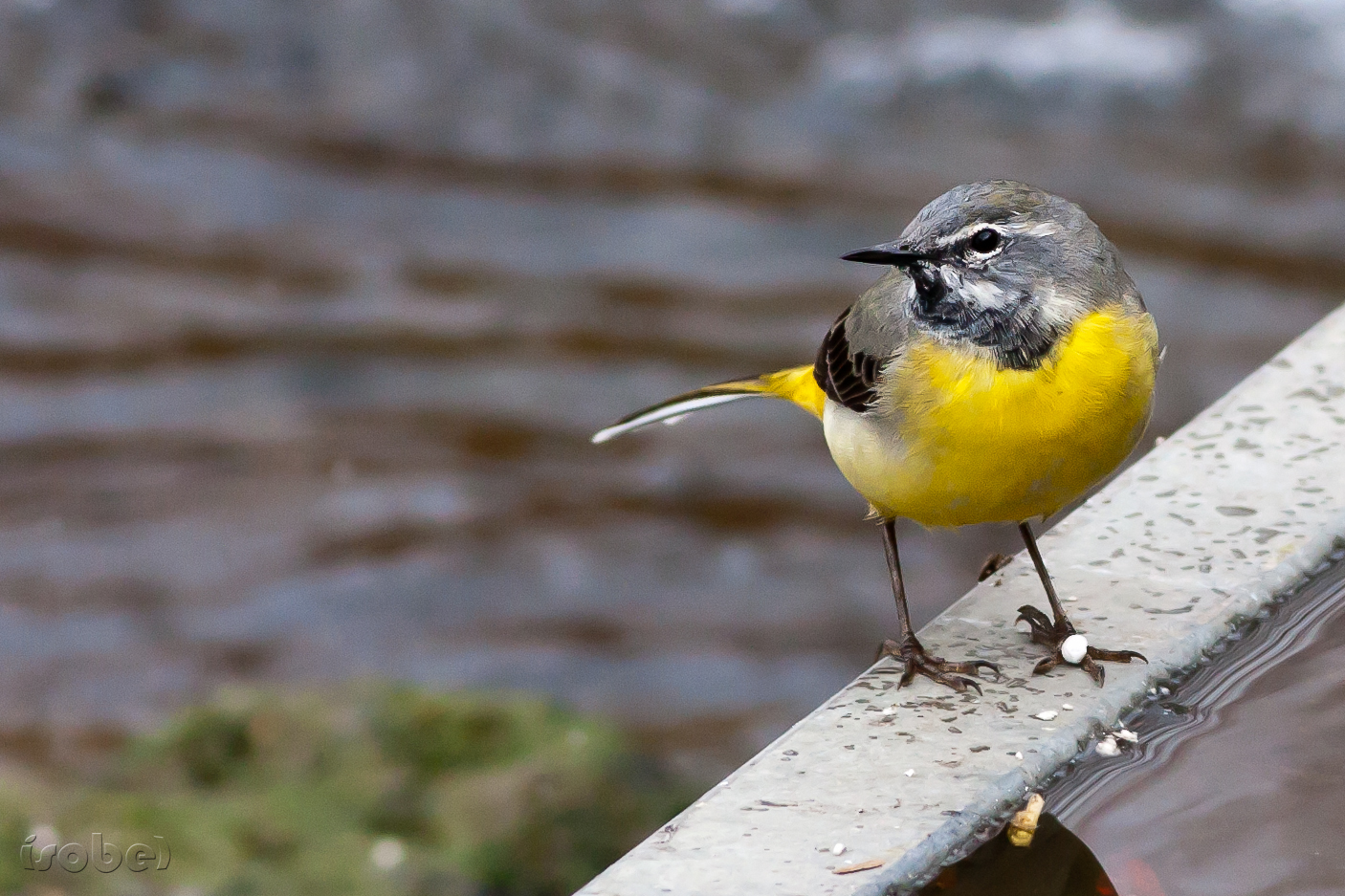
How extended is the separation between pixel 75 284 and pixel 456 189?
3.06 metres

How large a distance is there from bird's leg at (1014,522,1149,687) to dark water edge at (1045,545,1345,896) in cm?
12

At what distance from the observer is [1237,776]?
326 centimetres

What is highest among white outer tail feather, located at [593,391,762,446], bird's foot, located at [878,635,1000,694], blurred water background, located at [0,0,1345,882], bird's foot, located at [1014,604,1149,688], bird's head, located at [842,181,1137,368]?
bird's head, located at [842,181,1137,368]

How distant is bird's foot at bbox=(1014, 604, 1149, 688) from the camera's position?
11.5ft

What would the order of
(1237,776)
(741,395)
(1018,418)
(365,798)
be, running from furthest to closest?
(365,798) → (741,395) → (1018,418) → (1237,776)

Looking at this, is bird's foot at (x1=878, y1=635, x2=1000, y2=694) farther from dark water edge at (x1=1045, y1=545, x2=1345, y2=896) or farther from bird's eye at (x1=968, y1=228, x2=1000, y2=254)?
bird's eye at (x1=968, y1=228, x2=1000, y2=254)

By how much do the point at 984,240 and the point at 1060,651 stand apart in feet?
2.86

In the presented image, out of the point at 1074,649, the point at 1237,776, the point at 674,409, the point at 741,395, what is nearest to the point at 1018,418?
the point at 1074,649

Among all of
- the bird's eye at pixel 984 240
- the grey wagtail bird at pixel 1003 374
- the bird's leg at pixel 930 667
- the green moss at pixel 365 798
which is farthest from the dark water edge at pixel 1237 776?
the green moss at pixel 365 798

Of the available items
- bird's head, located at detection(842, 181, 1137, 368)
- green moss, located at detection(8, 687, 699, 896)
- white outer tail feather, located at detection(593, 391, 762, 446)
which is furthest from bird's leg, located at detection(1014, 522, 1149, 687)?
green moss, located at detection(8, 687, 699, 896)

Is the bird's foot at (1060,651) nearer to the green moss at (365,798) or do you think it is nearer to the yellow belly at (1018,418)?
the yellow belly at (1018,418)

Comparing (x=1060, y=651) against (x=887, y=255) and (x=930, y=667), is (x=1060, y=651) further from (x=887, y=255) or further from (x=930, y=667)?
(x=887, y=255)

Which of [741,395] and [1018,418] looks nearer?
[1018,418]

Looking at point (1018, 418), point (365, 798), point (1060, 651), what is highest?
point (1018, 418)
